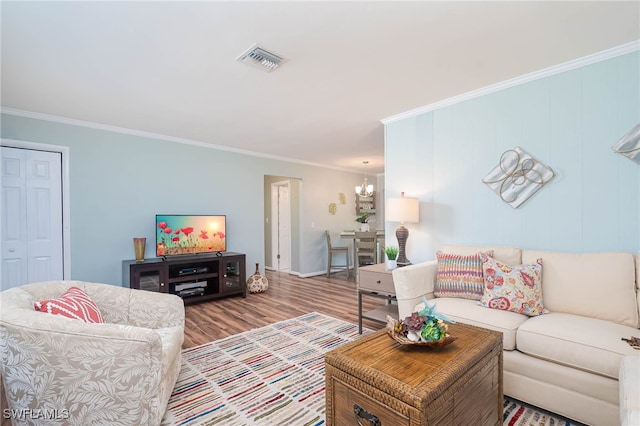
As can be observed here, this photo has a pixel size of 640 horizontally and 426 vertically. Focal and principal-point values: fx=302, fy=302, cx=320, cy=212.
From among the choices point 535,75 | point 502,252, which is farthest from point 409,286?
point 535,75

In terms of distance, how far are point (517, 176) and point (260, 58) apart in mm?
2386

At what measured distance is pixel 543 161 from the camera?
2572 mm

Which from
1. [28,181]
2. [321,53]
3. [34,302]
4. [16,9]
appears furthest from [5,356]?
[28,181]

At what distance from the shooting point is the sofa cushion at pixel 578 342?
158 centimetres

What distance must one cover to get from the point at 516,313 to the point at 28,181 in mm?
4939

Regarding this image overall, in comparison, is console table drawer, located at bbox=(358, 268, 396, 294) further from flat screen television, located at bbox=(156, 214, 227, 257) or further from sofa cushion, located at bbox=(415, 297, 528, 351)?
flat screen television, located at bbox=(156, 214, 227, 257)

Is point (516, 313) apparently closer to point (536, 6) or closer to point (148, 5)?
point (536, 6)

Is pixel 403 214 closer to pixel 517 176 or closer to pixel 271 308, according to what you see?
pixel 517 176

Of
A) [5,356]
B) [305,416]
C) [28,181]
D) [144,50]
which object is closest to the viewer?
[5,356]

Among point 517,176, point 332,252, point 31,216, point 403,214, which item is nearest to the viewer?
point 517,176

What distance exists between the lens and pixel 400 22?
6.08 feet

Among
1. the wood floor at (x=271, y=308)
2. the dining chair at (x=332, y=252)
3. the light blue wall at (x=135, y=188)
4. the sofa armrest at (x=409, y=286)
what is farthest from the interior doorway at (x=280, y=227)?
the sofa armrest at (x=409, y=286)

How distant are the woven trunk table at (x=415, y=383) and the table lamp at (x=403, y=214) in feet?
5.16

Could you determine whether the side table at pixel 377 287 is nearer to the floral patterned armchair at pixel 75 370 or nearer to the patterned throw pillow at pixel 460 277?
the patterned throw pillow at pixel 460 277
